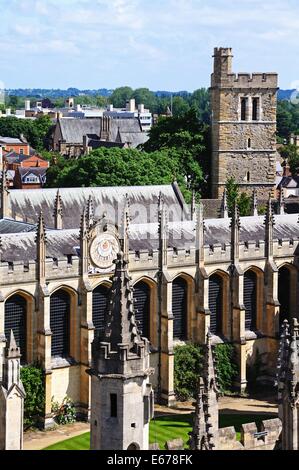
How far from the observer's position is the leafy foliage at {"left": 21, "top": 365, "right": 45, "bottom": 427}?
40.4 m

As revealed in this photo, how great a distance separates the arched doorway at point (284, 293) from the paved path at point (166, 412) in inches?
212

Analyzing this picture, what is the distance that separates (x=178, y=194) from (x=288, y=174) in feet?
185

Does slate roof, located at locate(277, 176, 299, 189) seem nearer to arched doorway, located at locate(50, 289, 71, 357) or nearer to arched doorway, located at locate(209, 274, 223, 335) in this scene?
arched doorway, located at locate(209, 274, 223, 335)

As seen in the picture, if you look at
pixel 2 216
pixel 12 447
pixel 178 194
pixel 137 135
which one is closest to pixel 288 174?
pixel 137 135

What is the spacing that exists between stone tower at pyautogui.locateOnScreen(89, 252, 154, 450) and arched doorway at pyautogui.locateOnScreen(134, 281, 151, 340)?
70.3 ft

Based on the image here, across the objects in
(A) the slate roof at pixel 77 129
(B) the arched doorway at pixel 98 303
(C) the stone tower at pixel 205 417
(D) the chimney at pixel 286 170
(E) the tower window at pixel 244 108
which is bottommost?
(C) the stone tower at pixel 205 417

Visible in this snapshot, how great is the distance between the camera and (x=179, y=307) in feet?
150

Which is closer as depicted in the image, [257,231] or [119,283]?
[119,283]

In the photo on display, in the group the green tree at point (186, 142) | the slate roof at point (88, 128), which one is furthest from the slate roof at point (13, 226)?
the slate roof at point (88, 128)

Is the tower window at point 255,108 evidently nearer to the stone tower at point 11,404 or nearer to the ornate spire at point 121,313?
the stone tower at point 11,404

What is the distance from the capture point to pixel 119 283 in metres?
22.4

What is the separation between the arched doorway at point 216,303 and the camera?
46.4m
